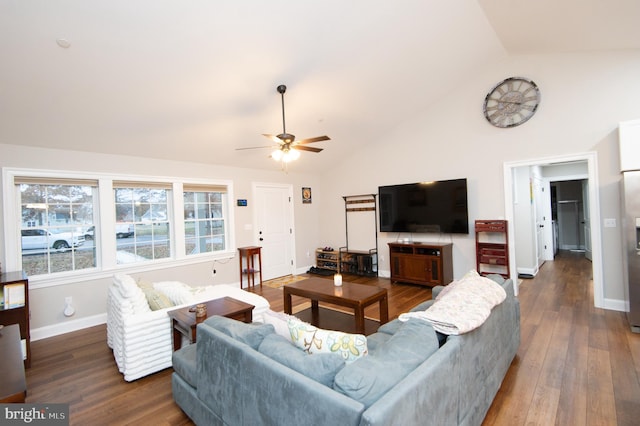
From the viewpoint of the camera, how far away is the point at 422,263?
531 cm

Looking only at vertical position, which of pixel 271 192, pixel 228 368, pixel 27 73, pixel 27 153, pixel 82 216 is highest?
pixel 27 73

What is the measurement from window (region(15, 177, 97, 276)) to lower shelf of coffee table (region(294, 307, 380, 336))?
3.22 meters

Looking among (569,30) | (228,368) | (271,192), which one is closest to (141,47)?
(228,368)

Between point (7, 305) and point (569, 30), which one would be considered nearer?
point (7, 305)

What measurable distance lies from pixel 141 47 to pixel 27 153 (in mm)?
2285

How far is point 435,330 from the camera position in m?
1.73

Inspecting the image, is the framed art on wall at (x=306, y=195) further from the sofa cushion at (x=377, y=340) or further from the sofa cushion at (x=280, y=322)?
the sofa cushion at (x=280, y=322)

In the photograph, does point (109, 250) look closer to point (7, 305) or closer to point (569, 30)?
point (7, 305)

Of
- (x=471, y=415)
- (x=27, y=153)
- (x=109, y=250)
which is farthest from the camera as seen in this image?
(x=109, y=250)

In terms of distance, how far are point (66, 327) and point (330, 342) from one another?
13.7 feet

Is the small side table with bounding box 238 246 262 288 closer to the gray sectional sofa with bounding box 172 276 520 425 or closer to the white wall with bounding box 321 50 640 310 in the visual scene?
the white wall with bounding box 321 50 640 310

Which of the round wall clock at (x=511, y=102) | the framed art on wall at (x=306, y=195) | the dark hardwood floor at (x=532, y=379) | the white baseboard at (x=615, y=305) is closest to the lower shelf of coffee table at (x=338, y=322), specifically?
the dark hardwood floor at (x=532, y=379)

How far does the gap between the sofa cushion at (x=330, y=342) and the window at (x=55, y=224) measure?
13.2 ft

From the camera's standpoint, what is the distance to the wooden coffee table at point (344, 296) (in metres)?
2.98
